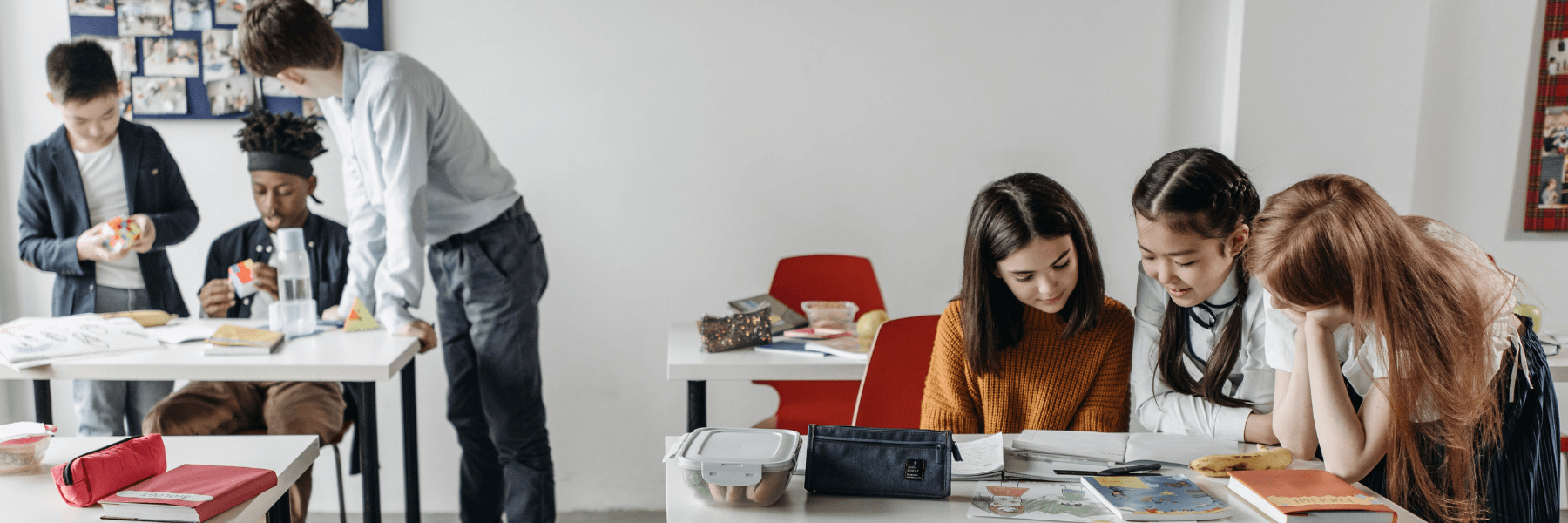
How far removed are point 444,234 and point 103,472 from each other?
125cm

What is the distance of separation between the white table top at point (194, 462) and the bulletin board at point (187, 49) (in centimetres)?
180

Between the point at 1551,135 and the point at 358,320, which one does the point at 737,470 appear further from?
the point at 1551,135

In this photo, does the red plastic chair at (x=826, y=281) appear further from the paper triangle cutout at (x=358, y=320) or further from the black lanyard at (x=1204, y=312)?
the black lanyard at (x=1204, y=312)

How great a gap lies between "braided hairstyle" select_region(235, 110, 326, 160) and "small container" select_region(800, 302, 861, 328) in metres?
1.65

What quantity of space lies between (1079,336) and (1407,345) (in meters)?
0.59

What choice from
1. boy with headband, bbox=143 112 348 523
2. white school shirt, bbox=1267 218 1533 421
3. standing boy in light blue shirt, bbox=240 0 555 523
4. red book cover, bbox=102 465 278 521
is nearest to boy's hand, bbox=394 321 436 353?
standing boy in light blue shirt, bbox=240 0 555 523

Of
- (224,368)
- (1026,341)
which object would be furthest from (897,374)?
(224,368)

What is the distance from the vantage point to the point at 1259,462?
1.34 meters

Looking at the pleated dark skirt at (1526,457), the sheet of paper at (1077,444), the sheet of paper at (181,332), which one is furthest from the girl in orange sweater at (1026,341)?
the sheet of paper at (181,332)

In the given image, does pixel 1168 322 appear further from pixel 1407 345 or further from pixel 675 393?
pixel 675 393

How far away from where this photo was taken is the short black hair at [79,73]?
98.3 inches

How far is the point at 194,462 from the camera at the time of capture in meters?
1.40

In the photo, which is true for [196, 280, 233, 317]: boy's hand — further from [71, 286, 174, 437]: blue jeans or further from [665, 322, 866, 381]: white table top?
[665, 322, 866, 381]: white table top

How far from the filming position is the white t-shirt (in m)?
2.61
